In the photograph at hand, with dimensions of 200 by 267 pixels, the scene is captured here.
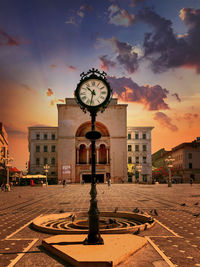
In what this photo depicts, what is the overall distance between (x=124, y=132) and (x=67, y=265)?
2856 inches

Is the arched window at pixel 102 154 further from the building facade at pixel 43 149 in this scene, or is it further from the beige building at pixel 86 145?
the building facade at pixel 43 149

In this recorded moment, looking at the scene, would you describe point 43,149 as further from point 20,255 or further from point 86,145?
point 20,255

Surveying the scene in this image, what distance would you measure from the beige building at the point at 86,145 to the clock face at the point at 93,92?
219 feet

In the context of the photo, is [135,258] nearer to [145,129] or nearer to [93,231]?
[93,231]

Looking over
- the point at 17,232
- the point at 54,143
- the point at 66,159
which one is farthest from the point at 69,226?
the point at 54,143

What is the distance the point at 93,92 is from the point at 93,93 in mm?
34

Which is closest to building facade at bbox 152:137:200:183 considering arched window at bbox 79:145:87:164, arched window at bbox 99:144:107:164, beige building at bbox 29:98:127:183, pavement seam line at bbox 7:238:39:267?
beige building at bbox 29:98:127:183

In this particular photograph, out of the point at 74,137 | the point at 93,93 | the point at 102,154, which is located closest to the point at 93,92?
the point at 93,93

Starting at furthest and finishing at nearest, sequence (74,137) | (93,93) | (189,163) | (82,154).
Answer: (189,163) < (82,154) < (74,137) < (93,93)

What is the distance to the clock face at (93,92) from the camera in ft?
28.5

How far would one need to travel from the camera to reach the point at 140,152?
281 ft

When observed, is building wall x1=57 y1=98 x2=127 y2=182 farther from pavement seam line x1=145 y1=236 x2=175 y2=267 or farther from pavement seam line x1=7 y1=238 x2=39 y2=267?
pavement seam line x1=145 y1=236 x2=175 y2=267

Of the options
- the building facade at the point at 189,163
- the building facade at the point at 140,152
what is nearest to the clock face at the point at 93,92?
the building facade at the point at 140,152

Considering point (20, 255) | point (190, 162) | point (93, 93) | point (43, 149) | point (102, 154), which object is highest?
point (43, 149)
